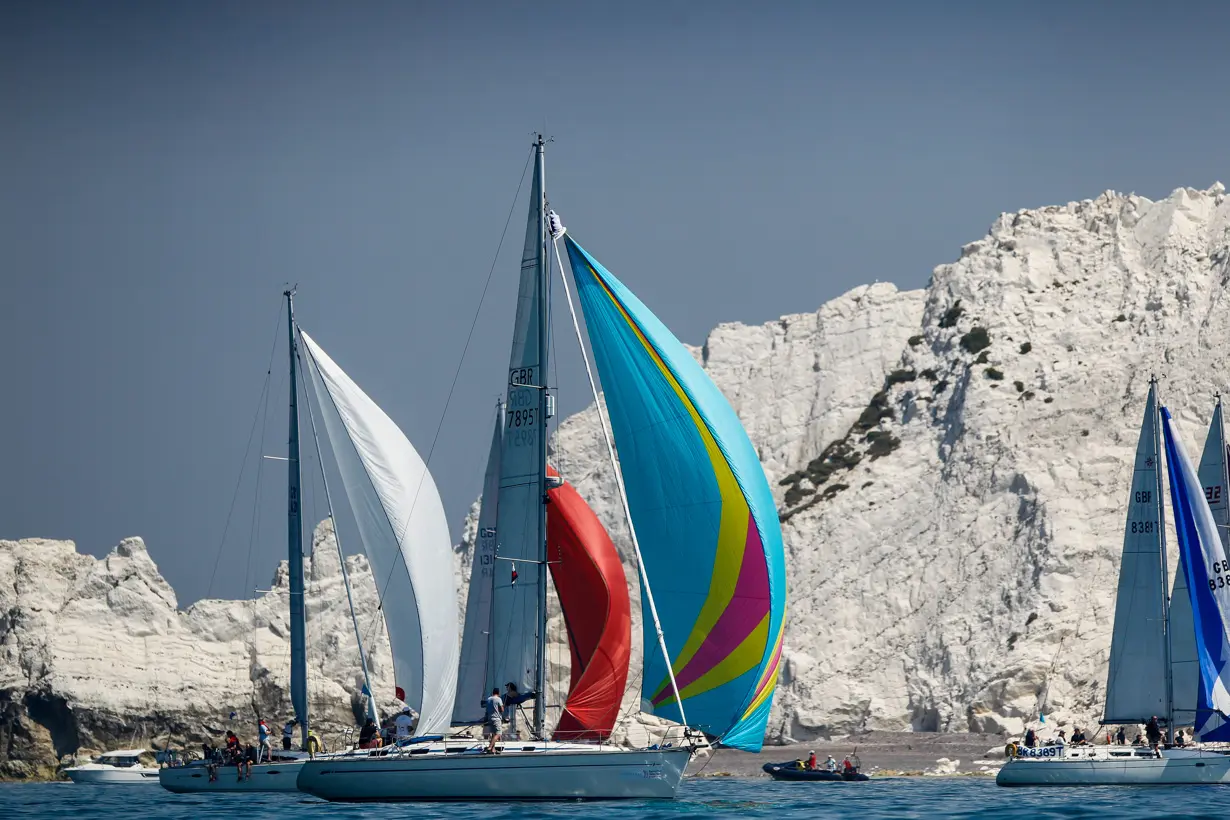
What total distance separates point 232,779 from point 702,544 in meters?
17.7

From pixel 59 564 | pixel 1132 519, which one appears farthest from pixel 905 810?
pixel 59 564

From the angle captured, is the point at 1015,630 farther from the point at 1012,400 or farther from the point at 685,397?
the point at 685,397

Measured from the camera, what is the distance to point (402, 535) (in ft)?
125

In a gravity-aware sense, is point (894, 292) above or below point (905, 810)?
above

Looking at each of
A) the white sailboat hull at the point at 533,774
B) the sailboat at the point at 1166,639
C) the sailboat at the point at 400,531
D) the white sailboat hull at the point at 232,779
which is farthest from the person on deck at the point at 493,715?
the sailboat at the point at 1166,639

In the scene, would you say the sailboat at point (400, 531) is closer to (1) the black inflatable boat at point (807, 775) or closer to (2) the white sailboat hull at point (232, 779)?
(2) the white sailboat hull at point (232, 779)

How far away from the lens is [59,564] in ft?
215

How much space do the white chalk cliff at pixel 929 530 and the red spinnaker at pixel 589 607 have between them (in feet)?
80.1

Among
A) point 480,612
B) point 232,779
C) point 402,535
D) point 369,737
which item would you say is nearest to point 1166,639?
point 480,612

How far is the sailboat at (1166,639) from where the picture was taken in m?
40.5

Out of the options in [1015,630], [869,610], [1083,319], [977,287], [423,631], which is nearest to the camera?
[423,631]

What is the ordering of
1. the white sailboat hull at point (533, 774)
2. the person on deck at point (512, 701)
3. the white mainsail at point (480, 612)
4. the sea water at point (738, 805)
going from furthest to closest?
the white mainsail at point (480, 612), the person on deck at point (512, 701), the sea water at point (738, 805), the white sailboat hull at point (533, 774)

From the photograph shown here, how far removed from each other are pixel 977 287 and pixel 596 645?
5254 cm

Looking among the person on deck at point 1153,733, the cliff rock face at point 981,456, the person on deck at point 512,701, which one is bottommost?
the person on deck at point 1153,733
